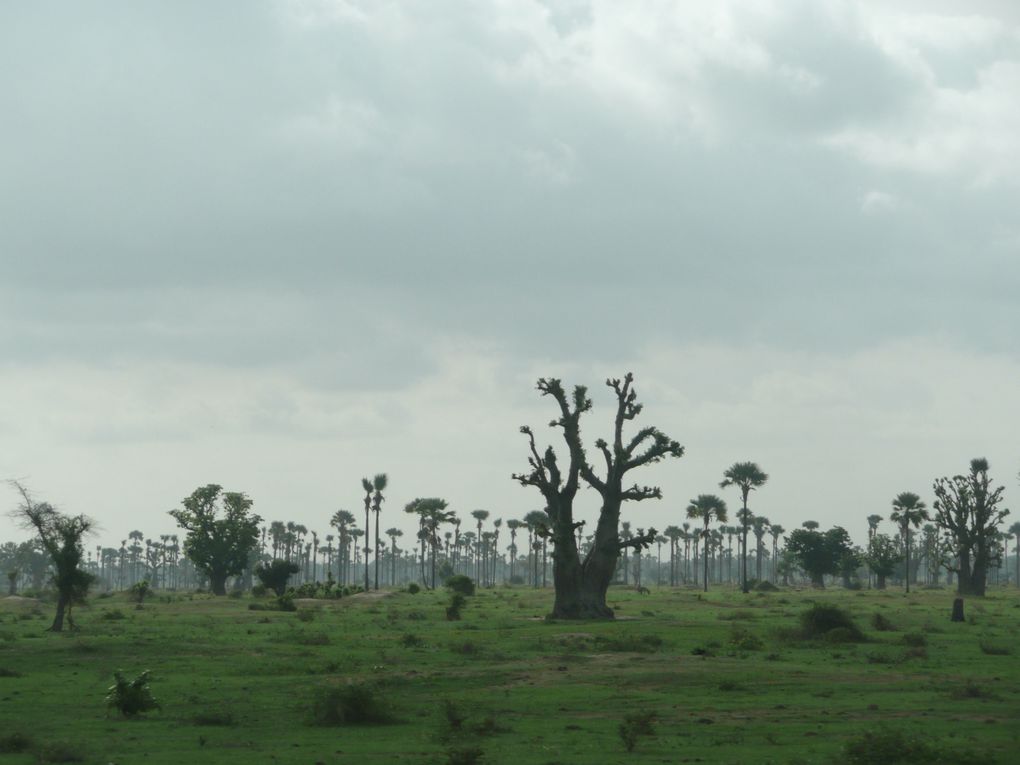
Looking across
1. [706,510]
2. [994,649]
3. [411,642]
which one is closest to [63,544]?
[411,642]

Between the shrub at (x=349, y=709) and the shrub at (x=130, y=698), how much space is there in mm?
4010

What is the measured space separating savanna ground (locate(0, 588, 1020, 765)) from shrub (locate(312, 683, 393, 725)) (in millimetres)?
248

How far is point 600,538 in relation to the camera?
61.1m

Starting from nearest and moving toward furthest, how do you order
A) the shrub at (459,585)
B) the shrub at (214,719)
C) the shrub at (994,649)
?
the shrub at (214,719)
the shrub at (994,649)
the shrub at (459,585)

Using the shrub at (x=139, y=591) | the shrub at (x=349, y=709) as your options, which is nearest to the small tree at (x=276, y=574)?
the shrub at (x=139, y=591)

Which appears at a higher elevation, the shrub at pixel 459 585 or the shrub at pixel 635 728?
the shrub at pixel 635 728

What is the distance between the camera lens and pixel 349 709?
25312 millimetres

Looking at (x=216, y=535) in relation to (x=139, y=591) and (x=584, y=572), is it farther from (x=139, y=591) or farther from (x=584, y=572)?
(x=584, y=572)

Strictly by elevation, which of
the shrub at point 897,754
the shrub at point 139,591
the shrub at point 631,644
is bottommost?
the shrub at point 139,591

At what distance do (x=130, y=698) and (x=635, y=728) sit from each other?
11.9 meters

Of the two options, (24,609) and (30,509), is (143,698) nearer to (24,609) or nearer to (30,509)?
(30,509)

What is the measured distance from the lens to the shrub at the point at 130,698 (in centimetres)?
2583

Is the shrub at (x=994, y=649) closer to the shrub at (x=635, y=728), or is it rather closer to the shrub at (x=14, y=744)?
the shrub at (x=635, y=728)

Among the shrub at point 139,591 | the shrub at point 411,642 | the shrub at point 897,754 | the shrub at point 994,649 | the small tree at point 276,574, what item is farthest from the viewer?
the small tree at point 276,574
